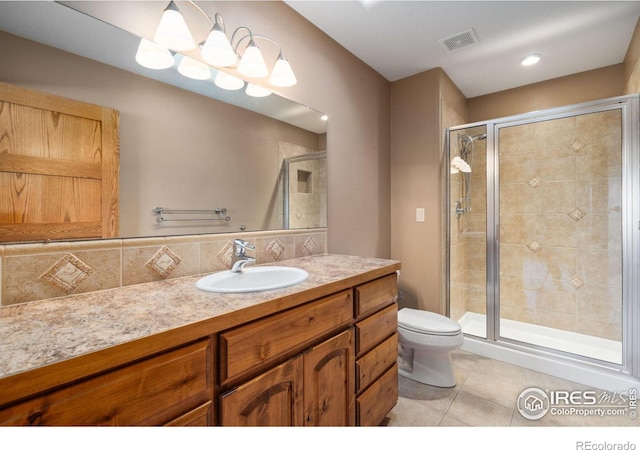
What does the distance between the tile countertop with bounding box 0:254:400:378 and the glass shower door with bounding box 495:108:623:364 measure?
2.12m

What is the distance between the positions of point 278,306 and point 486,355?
2231 mm

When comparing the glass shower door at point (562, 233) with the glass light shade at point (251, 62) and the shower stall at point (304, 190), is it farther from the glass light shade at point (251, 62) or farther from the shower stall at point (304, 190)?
the glass light shade at point (251, 62)

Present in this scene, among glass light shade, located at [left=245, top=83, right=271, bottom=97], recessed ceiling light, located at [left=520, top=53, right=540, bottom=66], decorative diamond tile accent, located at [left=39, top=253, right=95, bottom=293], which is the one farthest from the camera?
recessed ceiling light, located at [left=520, top=53, right=540, bottom=66]

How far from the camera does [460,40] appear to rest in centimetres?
198

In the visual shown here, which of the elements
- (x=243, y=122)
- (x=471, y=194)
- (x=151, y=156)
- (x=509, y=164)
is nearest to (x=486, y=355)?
(x=471, y=194)

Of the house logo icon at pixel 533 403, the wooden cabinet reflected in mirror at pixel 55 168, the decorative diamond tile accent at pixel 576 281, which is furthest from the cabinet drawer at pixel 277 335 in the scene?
the decorative diamond tile accent at pixel 576 281

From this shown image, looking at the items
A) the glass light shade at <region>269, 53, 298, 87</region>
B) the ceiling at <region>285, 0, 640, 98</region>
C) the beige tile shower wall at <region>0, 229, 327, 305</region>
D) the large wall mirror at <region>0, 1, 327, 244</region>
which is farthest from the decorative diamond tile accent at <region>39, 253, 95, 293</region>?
the ceiling at <region>285, 0, 640, 98</region>

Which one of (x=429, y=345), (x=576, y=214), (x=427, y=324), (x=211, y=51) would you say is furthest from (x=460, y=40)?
(x=429, y=345)

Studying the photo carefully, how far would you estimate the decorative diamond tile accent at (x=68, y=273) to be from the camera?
890mm

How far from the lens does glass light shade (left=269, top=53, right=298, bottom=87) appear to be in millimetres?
1489

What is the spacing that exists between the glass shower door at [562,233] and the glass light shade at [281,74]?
6.14 ft

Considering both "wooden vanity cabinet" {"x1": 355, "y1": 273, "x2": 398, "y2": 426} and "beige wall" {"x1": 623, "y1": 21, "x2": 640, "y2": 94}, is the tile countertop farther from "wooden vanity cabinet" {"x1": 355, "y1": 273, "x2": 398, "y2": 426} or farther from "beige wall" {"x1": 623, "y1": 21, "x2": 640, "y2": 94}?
"beige wall" {"x1": 623, "y1": 21, "x2": 640, "y2": 94}

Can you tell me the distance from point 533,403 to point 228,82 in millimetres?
2536
